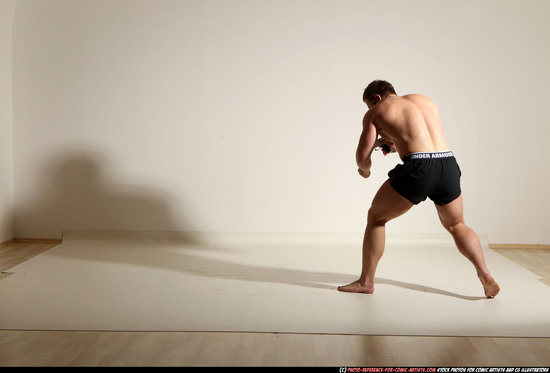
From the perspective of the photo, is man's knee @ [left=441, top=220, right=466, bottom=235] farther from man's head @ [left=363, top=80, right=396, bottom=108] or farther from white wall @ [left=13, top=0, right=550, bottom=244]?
white wall @ [left=13, top=0, right=550, bottom=244]

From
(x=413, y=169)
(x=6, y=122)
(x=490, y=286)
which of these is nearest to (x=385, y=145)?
(x=413, y=169)

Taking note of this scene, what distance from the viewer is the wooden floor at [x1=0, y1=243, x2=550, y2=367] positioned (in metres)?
2.11

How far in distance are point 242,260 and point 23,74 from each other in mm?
2220


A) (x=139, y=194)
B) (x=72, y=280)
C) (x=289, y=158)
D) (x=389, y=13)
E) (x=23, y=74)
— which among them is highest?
(x=389, y=13)

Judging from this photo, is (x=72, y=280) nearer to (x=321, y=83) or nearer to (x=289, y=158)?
(x=289, y=158)

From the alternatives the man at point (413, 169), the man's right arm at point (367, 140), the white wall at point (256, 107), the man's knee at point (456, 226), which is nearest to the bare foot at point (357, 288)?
the man at point (413, 169)

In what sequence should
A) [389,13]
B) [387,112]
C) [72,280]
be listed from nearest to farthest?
1. [387,112]
2. [72,280]
3. [389,13]

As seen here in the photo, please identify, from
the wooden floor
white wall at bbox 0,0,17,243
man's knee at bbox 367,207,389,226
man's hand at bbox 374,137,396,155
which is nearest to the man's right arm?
man's hand at bbox 374,137,396,155

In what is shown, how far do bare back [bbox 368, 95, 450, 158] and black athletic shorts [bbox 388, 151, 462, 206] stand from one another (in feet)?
0.16

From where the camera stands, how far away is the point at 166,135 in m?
4.55

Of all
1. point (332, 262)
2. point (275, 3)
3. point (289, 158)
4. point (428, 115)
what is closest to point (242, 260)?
point (332, 262)

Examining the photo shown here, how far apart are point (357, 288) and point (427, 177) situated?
2.37 ft

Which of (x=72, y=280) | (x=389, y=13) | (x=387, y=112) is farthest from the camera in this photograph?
(x=389, y=13)

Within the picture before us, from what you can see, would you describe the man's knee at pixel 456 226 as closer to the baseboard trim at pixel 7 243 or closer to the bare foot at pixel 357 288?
the bare foot at pixel 357 288
